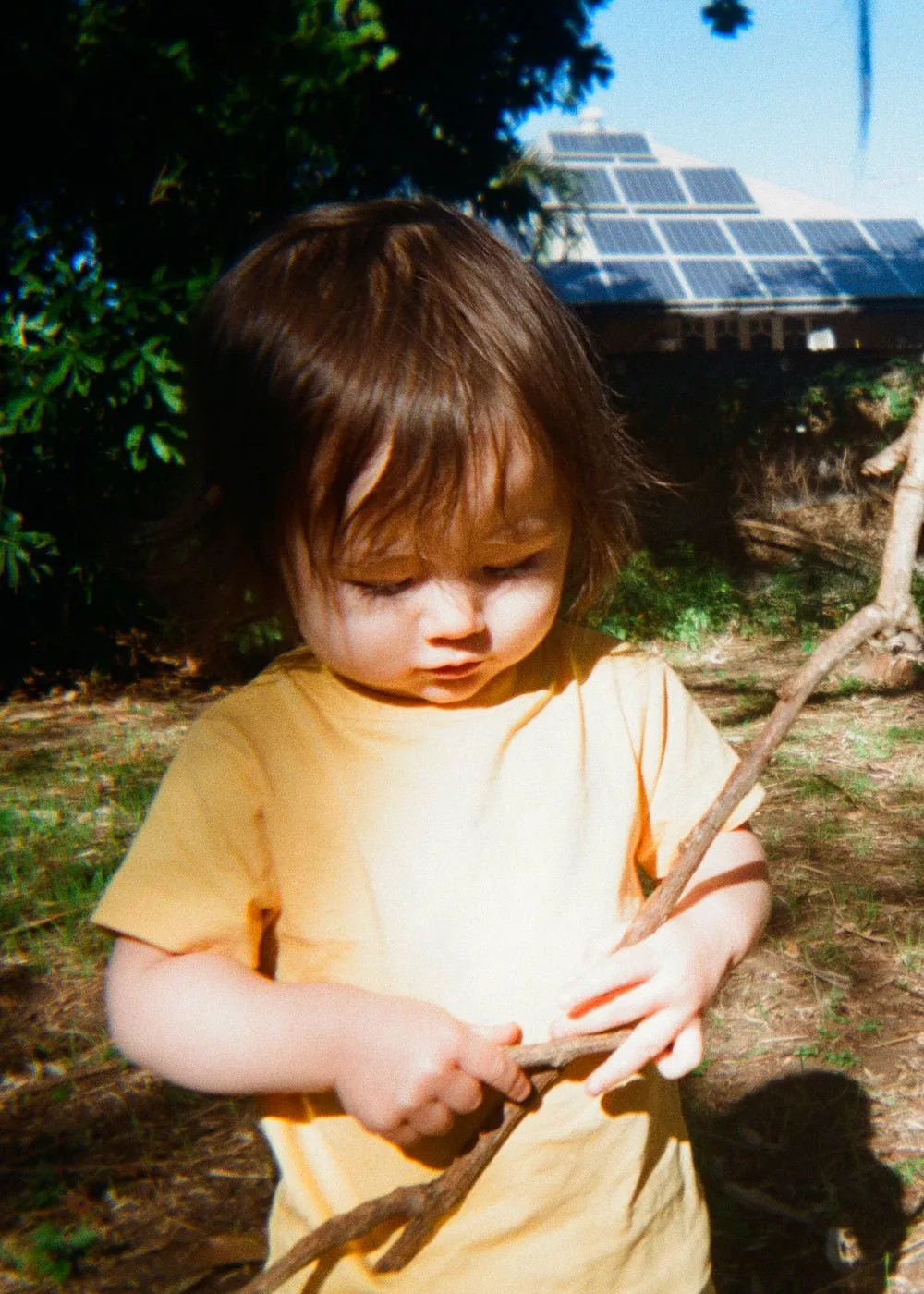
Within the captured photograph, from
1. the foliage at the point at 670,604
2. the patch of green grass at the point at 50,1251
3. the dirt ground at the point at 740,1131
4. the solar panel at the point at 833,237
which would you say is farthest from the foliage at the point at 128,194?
the solar panel at the point at 833,237

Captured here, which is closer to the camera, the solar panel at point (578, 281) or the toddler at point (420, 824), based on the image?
the toddler at point (420, 824)

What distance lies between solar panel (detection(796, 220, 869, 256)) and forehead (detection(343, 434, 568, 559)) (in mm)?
14586

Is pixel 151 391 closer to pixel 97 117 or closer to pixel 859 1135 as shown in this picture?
pixel 97 117

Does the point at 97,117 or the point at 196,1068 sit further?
the point at 97,117

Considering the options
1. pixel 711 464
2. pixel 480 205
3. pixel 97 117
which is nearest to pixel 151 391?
pixel 97 117

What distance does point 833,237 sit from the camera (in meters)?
14.9

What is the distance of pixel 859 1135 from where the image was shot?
6.63ft

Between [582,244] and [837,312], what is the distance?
3341 mm

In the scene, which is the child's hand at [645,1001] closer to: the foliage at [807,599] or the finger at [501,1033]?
the finger at [501,1033]

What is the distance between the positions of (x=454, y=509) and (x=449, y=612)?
9cm

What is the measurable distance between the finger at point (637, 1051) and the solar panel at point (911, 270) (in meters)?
15.1

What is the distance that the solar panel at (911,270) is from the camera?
14477 mm

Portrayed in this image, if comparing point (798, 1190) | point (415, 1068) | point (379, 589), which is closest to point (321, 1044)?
point (415, 1068)

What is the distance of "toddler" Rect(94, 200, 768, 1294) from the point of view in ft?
3.26
